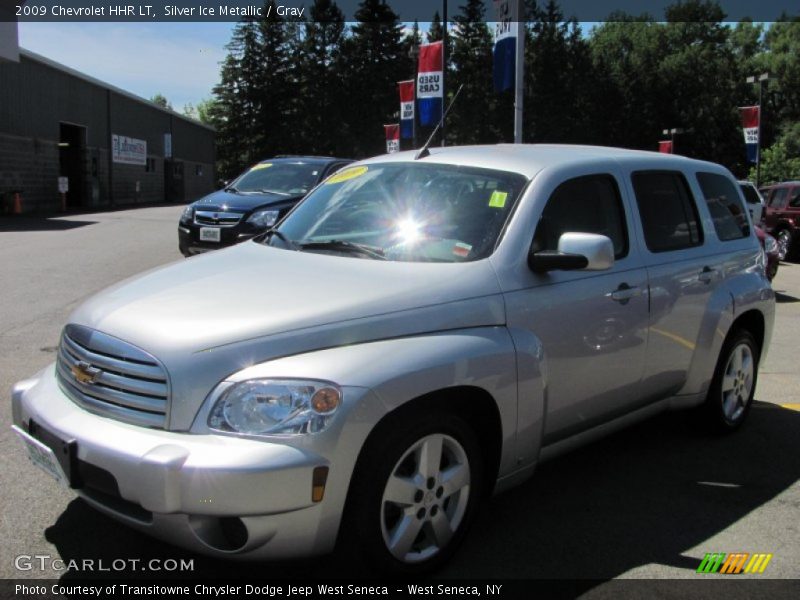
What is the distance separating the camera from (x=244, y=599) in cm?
293

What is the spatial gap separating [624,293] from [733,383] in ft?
5.23

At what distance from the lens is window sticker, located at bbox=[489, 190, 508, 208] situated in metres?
3.68

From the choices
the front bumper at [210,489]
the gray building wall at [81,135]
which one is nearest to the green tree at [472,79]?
the gray building wall at [81,135]

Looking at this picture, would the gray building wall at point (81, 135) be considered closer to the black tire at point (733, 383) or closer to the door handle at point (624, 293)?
the black tire at point (733, 383)

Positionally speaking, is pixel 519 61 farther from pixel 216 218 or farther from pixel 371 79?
pixel 371 79

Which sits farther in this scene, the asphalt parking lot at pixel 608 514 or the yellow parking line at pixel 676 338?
the yellow parking line at pixel 676 338

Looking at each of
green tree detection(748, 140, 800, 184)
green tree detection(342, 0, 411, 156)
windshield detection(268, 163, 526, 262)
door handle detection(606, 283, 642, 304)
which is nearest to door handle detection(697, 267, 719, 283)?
door handle detection(606, 283, 642, 304)

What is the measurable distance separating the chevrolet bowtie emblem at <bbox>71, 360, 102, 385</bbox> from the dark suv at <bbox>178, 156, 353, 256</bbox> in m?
6.65

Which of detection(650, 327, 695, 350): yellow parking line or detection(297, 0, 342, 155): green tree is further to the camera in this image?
detection(297, 0, 342, 155): green tree

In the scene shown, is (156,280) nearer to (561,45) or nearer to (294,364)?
(294,364)

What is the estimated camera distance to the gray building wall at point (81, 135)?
30.2 meters

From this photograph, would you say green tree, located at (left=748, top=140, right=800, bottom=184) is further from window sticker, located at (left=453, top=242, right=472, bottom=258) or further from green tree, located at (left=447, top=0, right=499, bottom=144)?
window sticker, located at (left=453, top=242, right=472, bottom=258)

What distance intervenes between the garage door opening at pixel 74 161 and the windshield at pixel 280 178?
28.3 m

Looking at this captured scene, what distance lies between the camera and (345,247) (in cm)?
373
